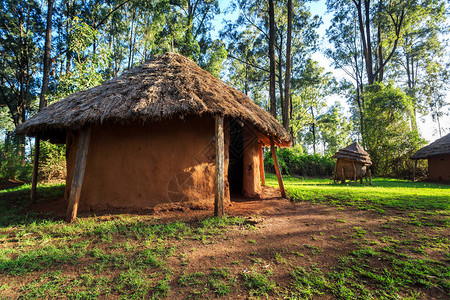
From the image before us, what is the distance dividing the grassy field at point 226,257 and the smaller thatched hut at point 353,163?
14.6ft

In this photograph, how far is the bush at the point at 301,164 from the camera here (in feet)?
43.9

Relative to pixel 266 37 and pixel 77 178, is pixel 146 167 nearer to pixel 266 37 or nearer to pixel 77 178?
pixel 77 178

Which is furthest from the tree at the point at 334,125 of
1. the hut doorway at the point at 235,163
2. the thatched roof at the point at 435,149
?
the hut doorway at the point at 235,163

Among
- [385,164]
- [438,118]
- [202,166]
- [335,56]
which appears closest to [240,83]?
[335,56]

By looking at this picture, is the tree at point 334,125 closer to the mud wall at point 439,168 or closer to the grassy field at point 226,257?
the mud wall at point 439,168

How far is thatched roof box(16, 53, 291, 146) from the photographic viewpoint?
413 centimetres

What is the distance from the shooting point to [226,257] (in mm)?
2773

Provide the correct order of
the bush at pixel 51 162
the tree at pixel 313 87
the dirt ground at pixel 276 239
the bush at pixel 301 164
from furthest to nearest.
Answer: the tree at pixel 313 87, the bush at pixel 301 164, the bush at pixel 51 162, the dirt ground at pixel 276 239

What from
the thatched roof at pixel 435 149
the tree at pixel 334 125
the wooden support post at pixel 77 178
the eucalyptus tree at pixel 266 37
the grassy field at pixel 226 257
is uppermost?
the eucalyptus tree at pixel 266 37

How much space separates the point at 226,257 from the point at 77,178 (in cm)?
345

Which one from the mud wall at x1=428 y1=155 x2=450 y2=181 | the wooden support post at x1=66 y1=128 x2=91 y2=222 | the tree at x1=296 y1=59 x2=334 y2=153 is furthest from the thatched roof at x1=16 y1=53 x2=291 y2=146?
the tree at x1=296 y1=59 x2=334 y2=153

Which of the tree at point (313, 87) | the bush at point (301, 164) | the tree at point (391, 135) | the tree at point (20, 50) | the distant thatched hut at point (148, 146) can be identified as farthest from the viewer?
the tree at point (313, 87)

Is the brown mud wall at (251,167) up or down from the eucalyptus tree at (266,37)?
down

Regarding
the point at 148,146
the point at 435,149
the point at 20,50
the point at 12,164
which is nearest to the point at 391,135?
the point at 435,149
